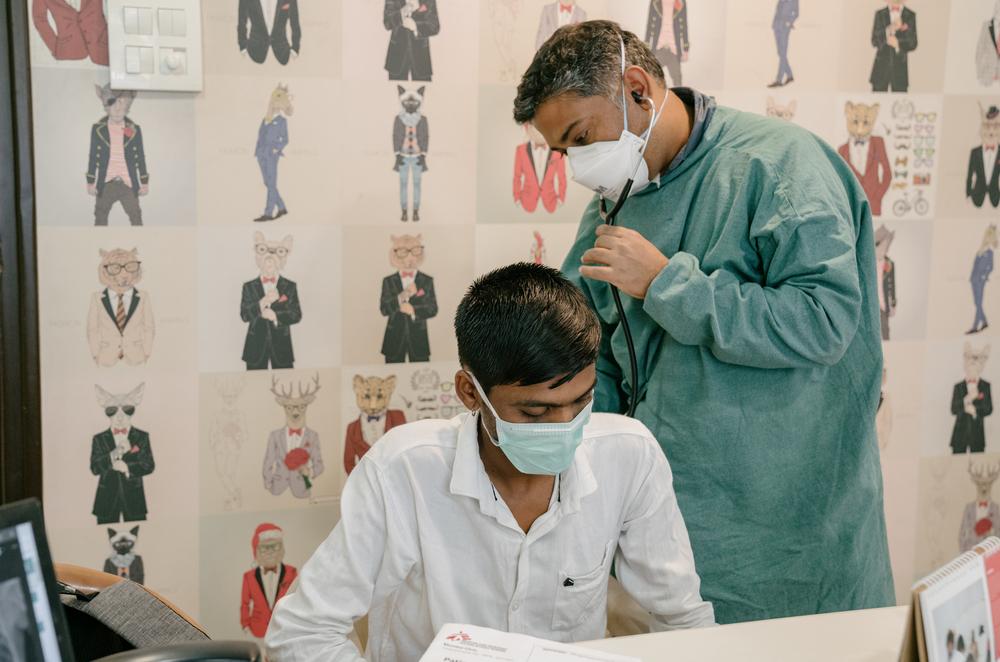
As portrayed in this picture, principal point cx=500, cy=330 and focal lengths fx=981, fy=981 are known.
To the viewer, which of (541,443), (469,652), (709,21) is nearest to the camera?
(469,652)

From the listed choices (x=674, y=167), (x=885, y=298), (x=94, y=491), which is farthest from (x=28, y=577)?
(x=885, y=298)

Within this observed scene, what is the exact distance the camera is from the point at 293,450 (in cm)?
219

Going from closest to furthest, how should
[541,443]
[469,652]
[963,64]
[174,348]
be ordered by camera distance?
[469,652]
[541,443]
[174,348]
[963,64]

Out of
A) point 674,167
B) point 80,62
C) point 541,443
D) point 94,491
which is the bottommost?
point 94,491

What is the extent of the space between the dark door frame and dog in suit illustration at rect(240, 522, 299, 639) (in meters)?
0.47

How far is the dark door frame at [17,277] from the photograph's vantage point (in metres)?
1.86

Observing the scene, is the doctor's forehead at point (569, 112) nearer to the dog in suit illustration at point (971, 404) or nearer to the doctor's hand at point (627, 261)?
the doctor's hand at point (627, 261)

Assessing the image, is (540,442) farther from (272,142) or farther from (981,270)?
(981,270)

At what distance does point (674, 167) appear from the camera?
5.51ft

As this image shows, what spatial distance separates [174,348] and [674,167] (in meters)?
1.10

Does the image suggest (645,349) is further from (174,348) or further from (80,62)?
(80,62)

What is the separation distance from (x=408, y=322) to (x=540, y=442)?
944 mm

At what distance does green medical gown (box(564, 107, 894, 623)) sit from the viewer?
1573mm

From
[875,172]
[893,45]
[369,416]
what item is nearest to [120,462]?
[369,416]
